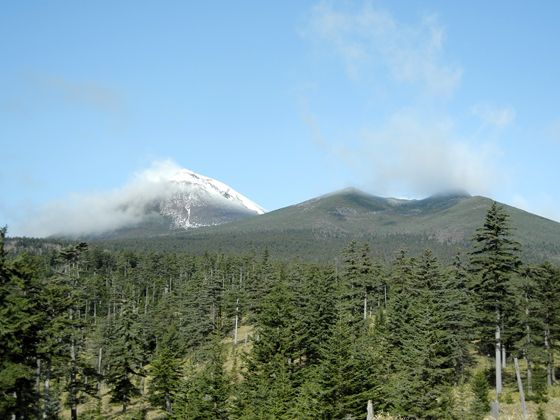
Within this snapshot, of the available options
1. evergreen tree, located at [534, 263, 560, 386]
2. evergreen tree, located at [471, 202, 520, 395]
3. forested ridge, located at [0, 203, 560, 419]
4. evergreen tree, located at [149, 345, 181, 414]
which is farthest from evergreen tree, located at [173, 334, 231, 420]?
evergreen tree, located at [534, 263, 560, 386]

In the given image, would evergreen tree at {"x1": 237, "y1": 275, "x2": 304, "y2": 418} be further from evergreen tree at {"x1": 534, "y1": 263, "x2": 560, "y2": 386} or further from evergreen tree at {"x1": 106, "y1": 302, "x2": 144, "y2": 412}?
evergreen tree at {"x1": 534, "y1": 263, "x2": 560, "y2": 386}

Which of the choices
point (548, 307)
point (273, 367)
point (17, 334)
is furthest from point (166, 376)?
point (548, 307)

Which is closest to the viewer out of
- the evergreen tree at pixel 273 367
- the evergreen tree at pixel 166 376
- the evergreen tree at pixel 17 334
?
the evergreen tree at pixel 17 334

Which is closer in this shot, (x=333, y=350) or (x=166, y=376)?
(x=333, y=350)

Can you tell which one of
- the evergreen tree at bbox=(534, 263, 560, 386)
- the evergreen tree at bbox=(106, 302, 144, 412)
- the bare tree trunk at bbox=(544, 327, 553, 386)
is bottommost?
the evergreen tree at bbox=(106, 302, 144, 412)

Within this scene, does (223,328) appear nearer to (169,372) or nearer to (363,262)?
(363,262)

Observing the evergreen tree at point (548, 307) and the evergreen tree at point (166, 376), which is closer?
the evergreen tree at point (548, 307)

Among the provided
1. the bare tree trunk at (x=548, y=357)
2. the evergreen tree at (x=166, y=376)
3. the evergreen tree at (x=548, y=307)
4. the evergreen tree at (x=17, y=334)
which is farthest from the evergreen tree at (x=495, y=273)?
the evergreen tree at (x=17, y=334)

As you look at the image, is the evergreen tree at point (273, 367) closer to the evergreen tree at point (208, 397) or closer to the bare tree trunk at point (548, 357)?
the evergreen tree at point (208, 397)

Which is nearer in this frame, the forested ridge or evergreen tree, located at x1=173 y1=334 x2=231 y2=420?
the forested ridge

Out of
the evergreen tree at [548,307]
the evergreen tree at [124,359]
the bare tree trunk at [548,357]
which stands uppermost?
the evergreen tree at [548,307]

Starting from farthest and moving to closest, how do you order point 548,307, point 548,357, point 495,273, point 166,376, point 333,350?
point 166,376, point 548,307, point 548,357, point 495,273, point 333,350

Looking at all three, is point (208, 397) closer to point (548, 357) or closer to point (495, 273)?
point (495, 273)

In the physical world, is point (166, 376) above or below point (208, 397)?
below
